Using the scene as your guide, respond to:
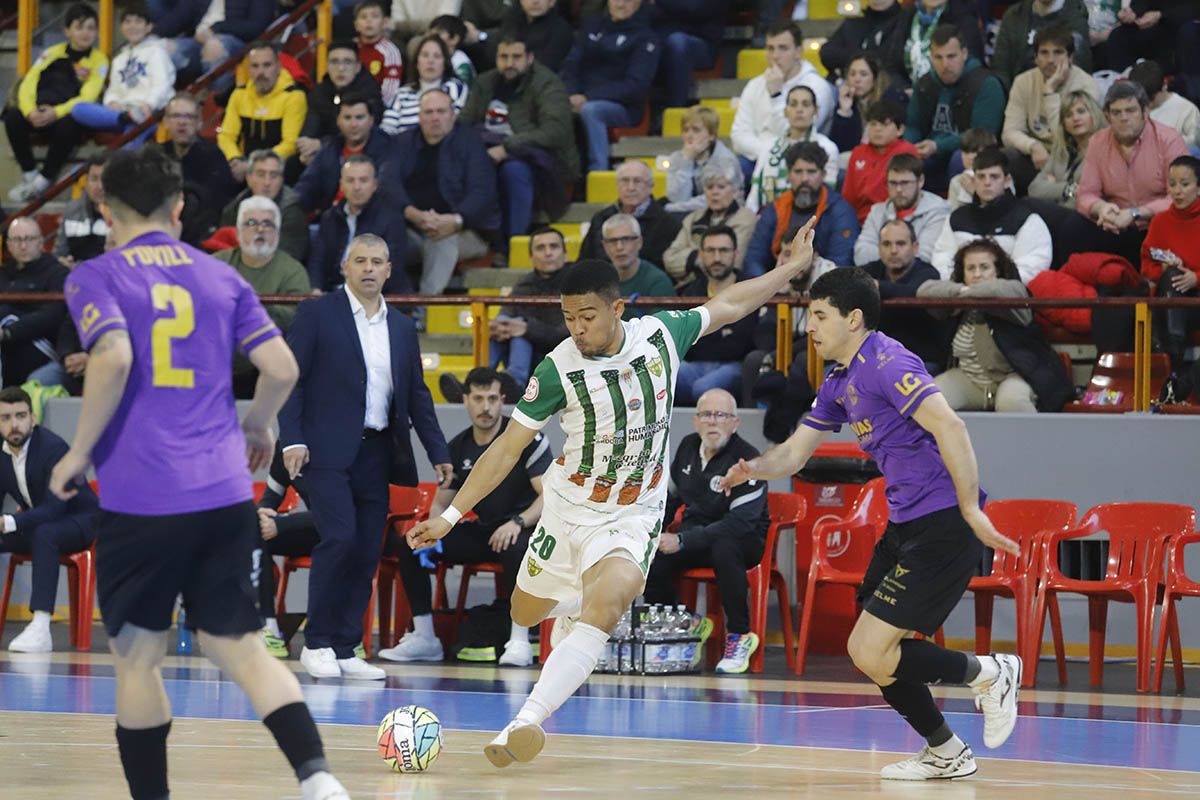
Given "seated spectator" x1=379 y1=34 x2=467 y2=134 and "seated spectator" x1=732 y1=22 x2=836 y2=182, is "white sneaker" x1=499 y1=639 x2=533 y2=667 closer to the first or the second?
"seated spectator" x1=732 y1=22 x2=836 y2=182

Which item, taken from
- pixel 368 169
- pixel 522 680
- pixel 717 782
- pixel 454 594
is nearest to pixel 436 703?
pixel 522 680

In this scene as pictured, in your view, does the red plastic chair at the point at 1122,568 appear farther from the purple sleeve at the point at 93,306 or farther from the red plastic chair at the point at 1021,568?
the purple sleeve at the point at 93,306

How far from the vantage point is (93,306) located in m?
5.03

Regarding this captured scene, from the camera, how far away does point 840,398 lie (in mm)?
7188

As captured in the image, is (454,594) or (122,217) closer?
(122,217)

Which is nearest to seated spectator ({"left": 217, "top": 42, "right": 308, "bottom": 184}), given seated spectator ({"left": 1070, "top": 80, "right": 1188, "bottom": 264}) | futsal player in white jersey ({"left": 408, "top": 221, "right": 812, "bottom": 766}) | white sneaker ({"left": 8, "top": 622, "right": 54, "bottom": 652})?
white sneaker ({"left": 8, "top": 622, "right": 54, "bottom": 652})

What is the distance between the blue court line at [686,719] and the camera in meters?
7.66

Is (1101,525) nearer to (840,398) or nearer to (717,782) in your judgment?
(840,398)

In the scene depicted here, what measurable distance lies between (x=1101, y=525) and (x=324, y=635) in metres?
4.40

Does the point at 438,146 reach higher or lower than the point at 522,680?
higher

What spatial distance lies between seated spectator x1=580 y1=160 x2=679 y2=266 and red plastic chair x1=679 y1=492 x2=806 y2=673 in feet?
8.25

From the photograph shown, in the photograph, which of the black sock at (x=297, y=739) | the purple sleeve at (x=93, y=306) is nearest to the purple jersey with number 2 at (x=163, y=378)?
the purple sleeve at (x=93, y=306)

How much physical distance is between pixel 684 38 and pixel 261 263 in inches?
167

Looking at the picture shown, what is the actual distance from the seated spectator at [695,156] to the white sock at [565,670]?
7101 mm
